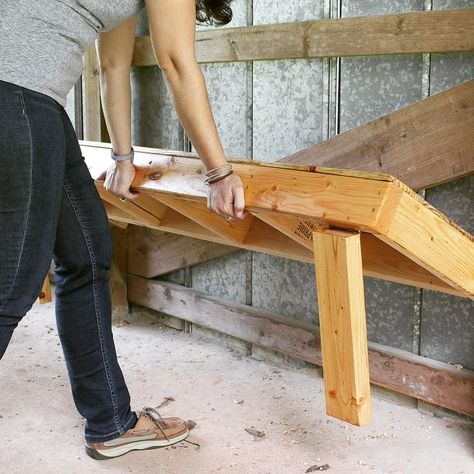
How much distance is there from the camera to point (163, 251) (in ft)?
13.1

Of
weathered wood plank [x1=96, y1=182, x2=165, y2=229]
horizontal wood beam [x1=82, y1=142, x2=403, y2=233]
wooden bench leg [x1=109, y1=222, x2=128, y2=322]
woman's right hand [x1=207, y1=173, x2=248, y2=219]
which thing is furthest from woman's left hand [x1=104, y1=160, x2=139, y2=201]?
wooden bench leg [x1=109, y1=222, x2=128, y2=322]

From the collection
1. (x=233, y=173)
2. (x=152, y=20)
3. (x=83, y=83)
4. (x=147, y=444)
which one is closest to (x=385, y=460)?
(x=147, y=444)

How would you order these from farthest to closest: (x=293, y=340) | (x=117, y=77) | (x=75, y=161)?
(x=293, y=340) → (x=117, y=77) → (x=75, y=161)

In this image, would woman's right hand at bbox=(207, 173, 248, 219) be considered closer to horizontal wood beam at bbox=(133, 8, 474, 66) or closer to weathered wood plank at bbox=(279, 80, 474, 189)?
weathered wood plank at bbox=(279, 80, 474, 189)

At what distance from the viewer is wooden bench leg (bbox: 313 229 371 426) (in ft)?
6.28

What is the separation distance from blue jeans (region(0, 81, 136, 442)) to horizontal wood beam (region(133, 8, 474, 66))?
1085mm

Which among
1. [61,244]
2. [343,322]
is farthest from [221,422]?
[343,322]

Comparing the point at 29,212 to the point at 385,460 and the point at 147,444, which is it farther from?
the point at 385,460

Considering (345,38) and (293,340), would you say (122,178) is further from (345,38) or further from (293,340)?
(293,340)

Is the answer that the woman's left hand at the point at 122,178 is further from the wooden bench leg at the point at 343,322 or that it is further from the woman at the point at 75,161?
the wooden bench leg at the point at 343,322

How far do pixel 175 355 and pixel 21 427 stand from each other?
3.03 ft

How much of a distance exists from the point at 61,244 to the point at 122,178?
31 cm

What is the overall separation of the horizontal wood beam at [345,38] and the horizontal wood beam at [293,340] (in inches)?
43.8

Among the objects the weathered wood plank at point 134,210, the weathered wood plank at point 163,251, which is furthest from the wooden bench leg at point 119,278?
the weathered wood plank at point 134,210
